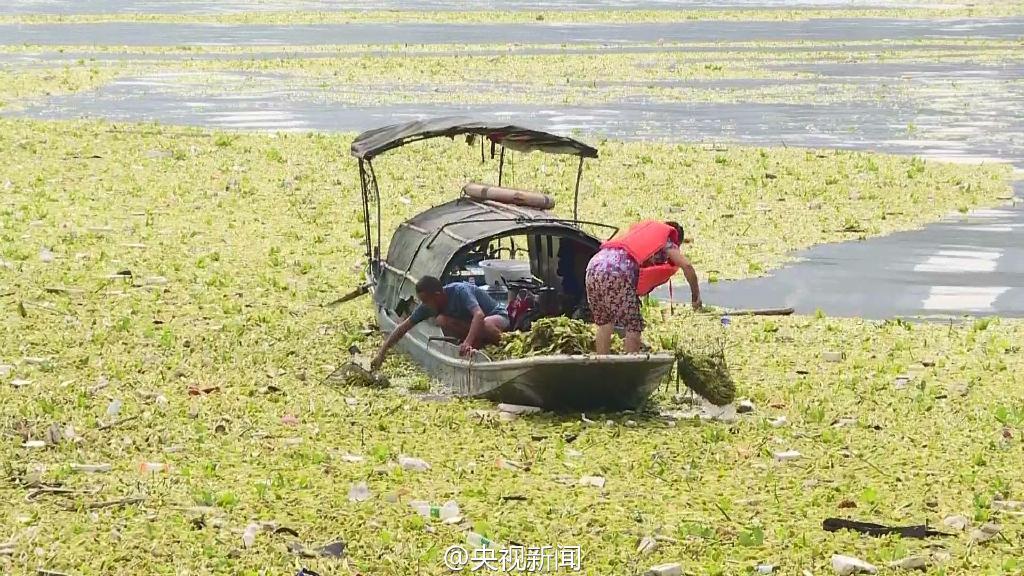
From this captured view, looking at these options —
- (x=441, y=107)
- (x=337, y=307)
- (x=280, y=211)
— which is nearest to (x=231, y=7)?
(x=441, y=107)

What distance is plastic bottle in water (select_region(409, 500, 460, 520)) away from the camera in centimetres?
1068

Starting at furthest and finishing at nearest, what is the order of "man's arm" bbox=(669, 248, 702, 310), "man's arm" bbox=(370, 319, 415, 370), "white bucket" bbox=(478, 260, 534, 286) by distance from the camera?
"white bucket" bbox=(478, 260, 534, 286) < "man's arm" bbox=(370, 319, 415, 370) < "man's arm" bbox=(669, 248, 702, 310)

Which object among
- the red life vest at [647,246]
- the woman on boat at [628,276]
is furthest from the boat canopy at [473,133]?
the woman on boat at [628,276]

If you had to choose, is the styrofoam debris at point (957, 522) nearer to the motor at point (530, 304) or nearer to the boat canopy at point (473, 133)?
the motor at point (530, 304)

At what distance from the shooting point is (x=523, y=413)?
13469 millimetres

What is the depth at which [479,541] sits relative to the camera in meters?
10.1

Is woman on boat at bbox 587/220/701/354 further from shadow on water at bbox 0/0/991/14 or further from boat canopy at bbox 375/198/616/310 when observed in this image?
shadow on water at bbox 0/0/991/14

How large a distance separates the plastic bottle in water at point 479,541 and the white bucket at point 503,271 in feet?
20.0

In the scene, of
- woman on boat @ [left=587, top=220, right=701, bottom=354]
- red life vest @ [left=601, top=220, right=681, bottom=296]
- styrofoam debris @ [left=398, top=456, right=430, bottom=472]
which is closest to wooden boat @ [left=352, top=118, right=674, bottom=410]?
woman on boat @ [left=587, top=220, right=701, bottom=354]

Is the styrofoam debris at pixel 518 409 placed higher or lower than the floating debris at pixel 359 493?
lower

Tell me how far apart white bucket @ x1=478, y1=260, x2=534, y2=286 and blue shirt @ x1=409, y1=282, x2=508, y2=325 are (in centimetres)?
121

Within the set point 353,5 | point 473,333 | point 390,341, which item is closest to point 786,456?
point 473,333

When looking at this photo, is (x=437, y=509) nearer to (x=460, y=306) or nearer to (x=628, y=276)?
(x=628, y=276)

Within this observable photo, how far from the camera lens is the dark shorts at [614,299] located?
1370 cm
